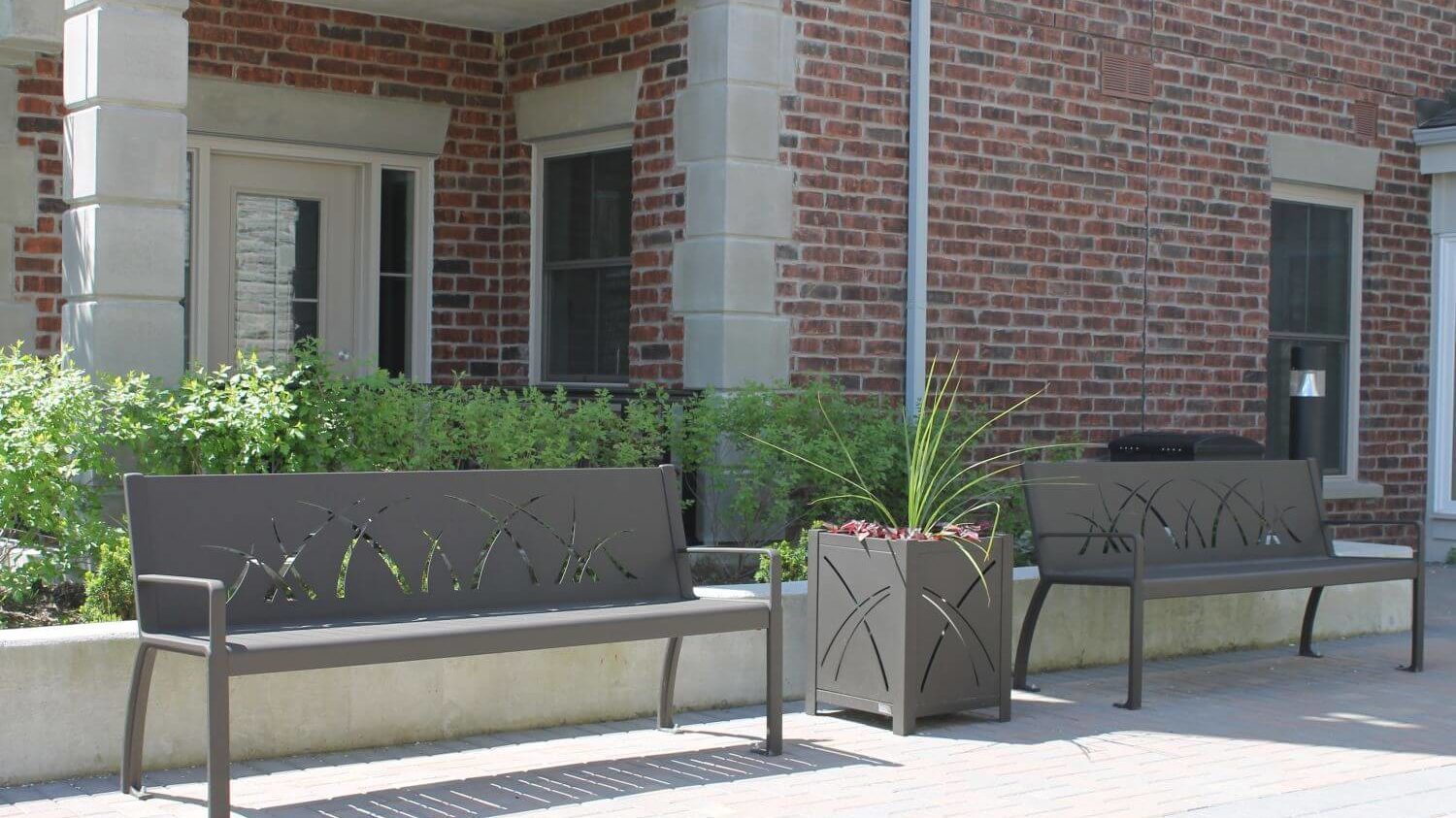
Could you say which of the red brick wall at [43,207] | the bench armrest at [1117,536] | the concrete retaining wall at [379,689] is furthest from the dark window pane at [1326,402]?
the red brick wall at [43,207]

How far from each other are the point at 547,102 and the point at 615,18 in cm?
83

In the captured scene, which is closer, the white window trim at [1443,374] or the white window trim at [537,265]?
the white window trim at [537,265]

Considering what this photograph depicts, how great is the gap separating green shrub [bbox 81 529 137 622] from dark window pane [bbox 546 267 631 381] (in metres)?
3.98

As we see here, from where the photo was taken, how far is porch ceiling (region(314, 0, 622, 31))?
9.50 meters

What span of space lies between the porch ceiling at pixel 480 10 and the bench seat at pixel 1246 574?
4.11m

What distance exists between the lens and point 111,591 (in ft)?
20.1

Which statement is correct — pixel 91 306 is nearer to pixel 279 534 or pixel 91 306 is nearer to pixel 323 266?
pixel 279 534

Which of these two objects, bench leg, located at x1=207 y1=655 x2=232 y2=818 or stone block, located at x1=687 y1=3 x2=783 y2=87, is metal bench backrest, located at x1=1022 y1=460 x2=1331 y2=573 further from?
bench leg, located at x1=207 y1=655 x2=232 y2=818

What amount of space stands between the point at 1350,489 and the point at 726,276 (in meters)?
5.23

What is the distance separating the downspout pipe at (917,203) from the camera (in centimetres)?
930

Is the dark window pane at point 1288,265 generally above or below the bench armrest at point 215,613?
above

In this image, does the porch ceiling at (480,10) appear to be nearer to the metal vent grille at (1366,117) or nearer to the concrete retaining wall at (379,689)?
the concrete retaining wall at (379,689)

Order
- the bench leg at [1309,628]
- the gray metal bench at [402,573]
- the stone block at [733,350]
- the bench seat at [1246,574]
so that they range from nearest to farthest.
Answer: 1. the gray metal bench at [402,573]
2. the bench seat at [1246,574]
3. the bench leg at [1309,628]
4. the stone block at [733,350]

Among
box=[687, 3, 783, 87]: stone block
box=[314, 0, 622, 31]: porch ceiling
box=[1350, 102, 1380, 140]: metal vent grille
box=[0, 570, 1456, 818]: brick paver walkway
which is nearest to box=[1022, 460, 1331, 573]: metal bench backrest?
box=[0, 570, 1456, 818]: brick paver walkway
